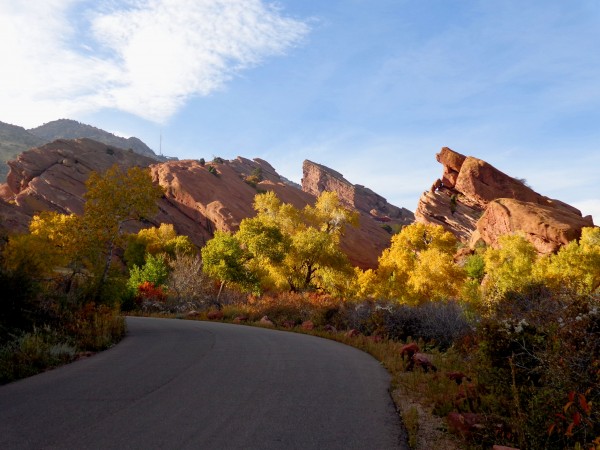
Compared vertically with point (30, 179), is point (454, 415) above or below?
below

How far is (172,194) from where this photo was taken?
255 feet

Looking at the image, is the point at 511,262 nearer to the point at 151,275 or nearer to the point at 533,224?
the point at 533,224

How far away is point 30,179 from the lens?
7112 cm

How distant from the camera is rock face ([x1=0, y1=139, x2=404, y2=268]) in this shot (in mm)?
66562

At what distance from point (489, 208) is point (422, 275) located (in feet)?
113

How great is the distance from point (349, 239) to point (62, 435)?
6864 centimetres

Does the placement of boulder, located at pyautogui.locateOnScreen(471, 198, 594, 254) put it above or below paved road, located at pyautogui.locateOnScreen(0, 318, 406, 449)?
above

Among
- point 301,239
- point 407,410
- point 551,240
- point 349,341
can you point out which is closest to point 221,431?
point 407,410

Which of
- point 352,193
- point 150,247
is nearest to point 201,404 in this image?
point 150,247

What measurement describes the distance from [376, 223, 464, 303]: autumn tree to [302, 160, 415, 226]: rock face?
80.0 meters

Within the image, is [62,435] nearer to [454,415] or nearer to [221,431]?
[221,431]

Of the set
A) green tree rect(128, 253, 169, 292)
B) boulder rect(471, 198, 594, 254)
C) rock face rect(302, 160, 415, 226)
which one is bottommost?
green tree rect(128, 253, 169, 292)

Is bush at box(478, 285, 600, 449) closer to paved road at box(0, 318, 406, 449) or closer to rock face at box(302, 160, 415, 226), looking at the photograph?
paved road at box(0, 318, 406, 449)

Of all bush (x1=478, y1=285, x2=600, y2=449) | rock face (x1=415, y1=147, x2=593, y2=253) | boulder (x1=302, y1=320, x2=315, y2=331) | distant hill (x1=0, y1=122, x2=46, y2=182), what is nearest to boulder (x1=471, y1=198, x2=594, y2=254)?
rock face (x1=415, y1=147, x2=593, y2=253)
